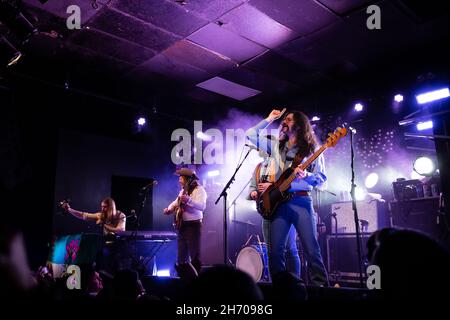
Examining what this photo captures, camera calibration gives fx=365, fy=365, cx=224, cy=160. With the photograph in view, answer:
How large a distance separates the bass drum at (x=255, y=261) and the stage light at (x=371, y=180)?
123 inches

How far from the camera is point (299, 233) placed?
379cm

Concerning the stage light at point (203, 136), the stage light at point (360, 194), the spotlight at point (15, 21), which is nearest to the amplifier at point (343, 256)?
the stage light at point (360, 194)

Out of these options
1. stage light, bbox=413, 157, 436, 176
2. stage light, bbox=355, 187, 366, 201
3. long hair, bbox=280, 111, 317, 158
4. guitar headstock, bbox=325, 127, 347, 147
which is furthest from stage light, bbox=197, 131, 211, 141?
guitar headstock, bbox=325, 127, 347, 147

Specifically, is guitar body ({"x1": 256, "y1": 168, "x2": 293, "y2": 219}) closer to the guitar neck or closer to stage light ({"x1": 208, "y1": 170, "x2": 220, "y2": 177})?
the guitar neck

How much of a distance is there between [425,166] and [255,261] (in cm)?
358

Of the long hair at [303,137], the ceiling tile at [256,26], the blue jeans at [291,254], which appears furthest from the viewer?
the ceiling tile at [256,26]

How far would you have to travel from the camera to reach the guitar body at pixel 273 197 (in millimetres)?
3865

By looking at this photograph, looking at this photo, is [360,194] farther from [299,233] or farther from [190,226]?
[299,233]

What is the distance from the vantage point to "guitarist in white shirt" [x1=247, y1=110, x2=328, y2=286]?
367 cm

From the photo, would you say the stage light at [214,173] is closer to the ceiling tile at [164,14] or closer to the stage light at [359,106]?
the stage light at [359,106]

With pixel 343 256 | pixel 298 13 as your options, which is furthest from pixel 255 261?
pixel 298 13

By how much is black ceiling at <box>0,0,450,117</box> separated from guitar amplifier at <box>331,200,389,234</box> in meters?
2.83

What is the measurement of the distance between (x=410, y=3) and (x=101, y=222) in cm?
697
